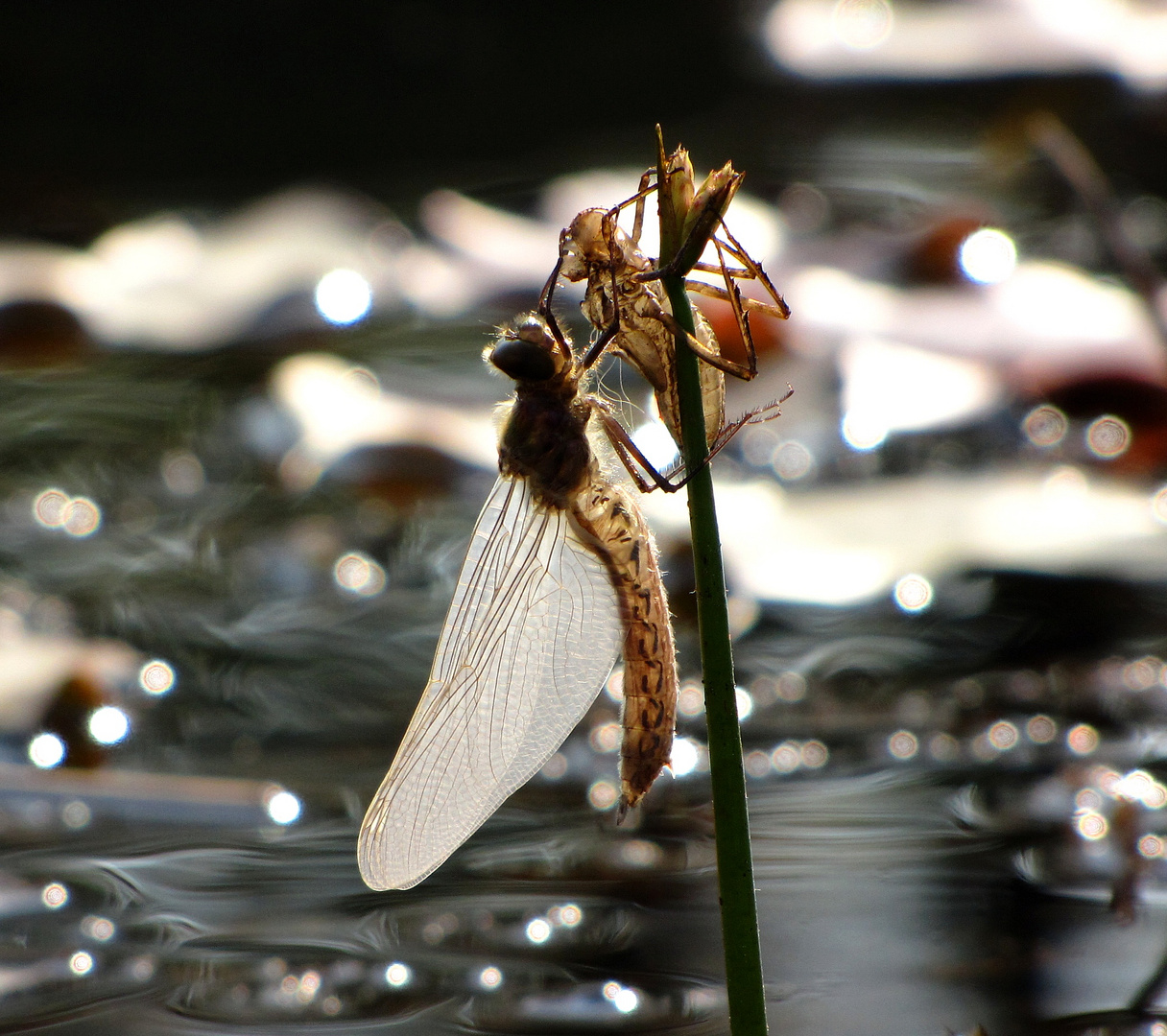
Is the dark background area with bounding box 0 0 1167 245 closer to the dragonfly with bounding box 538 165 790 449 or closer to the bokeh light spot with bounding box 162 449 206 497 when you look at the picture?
the bokeh light spot with bounding box 162 449 206 497

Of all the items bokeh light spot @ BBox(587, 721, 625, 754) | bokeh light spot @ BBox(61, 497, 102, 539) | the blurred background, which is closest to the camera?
the blurred background

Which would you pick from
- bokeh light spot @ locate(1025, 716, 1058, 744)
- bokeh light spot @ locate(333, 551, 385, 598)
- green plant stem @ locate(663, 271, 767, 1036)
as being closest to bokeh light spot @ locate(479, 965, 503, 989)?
green plant stem @ locate(663, 271, 767, 1036)

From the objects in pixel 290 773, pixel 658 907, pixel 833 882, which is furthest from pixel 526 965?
pixel 290 773

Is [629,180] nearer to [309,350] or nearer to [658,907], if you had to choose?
[309,350]

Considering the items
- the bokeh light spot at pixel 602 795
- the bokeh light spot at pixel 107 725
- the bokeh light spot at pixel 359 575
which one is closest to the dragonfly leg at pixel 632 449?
the bokeh light spot at pixel 602 795

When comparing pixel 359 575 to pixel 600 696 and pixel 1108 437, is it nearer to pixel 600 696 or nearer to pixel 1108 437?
pixel 600 696

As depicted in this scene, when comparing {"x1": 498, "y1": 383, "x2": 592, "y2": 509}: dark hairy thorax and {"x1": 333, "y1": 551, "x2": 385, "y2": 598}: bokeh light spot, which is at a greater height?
{"x1": 333, "y1": 551, "x2": 385, "y2": 598}: bokeh light spot

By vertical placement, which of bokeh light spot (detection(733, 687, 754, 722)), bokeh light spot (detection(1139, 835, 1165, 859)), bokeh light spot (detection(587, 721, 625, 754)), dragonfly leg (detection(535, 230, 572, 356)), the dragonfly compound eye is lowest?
bokeh light spot (detection(1139, 835, 1165, 859))
